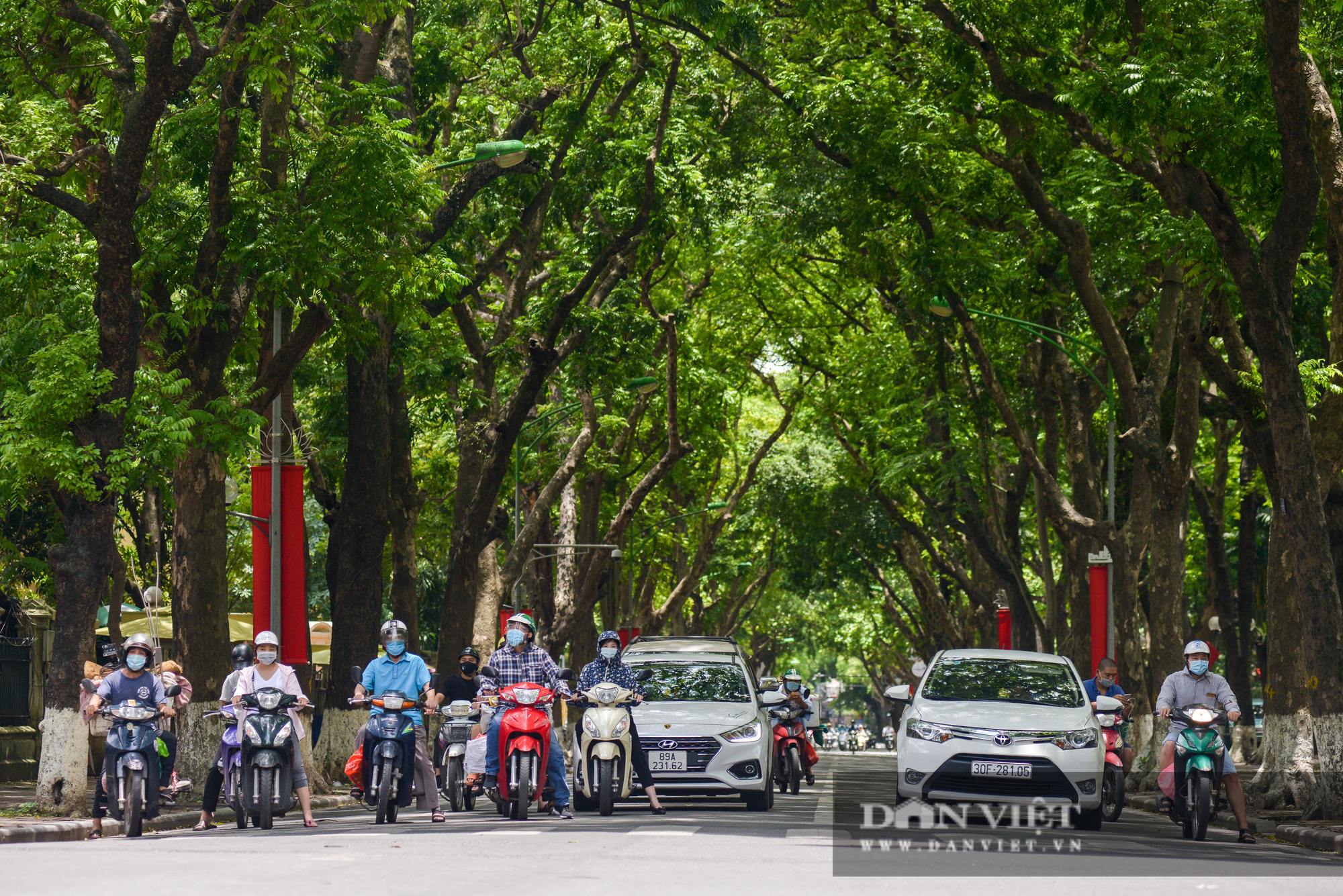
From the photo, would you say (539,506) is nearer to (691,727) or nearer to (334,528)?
(334,528)

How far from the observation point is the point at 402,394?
2350cm

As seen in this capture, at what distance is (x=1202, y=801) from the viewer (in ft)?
43.8

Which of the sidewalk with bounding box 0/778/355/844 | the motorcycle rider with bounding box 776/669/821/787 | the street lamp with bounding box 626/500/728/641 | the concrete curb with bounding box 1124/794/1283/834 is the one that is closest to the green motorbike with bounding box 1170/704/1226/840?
the concrete curb with bounding box 1124/794/1283/834

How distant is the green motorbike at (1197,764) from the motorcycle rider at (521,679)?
5.09 metres

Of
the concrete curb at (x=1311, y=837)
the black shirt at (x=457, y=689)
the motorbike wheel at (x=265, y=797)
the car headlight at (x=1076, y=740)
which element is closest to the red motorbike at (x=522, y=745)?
the motorbike wheel at (x=265, y=797)

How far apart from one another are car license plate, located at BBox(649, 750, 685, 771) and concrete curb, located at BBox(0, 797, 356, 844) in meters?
4.13

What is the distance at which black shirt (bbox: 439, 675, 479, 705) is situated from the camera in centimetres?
1728

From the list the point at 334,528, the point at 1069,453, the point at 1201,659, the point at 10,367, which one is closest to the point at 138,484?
the point at 10,367

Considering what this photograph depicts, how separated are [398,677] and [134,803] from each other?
2.43m

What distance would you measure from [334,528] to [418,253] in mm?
5254

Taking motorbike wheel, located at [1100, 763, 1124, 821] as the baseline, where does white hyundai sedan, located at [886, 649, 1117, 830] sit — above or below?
above

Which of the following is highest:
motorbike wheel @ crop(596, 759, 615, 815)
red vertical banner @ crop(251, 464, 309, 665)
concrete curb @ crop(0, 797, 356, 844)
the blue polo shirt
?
red vertical banner @ crop(251, 464, 309, 665)

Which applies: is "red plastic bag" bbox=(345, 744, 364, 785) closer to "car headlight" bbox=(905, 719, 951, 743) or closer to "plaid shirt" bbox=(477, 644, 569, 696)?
"plaid shirt" bbox=(477, 644, 569, 696)

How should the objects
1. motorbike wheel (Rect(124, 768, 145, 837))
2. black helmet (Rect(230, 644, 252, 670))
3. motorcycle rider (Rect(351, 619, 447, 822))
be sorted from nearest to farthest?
motorbike wheel (Rect(124, 768, 145, 837)) < motorcycle rider (Rect(351, 619, 447, 822)) < black helmet (Rect(230, 644, 252, 670))
